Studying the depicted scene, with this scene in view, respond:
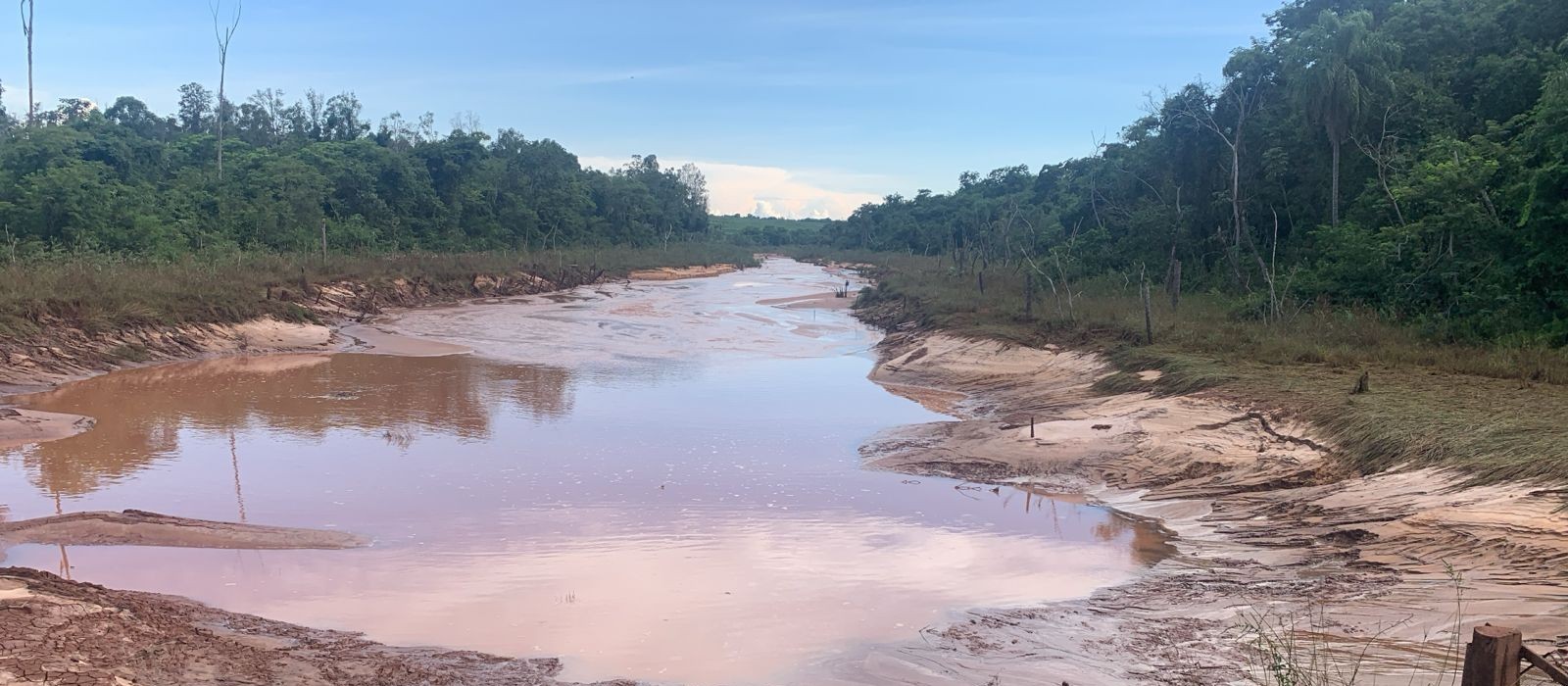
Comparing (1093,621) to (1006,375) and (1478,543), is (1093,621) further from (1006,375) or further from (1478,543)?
(1006,375)

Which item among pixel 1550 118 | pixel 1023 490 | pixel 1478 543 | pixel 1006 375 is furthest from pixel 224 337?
pixel 1550 118

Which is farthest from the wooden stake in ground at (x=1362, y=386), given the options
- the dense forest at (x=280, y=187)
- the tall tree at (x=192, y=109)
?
the tall tree at (x=192, y=109)

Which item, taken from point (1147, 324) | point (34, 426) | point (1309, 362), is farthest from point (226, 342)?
point (1309, 362)

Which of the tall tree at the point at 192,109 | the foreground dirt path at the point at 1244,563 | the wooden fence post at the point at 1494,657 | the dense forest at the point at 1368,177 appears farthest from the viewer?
the tall tree at the point at 192,109

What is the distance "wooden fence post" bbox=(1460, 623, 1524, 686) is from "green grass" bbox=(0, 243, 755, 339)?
23254mm

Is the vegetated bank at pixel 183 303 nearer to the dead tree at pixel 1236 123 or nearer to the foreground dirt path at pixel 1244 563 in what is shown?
the foreground dirt path at pixel 1244 563

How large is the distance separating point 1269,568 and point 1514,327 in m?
10.5

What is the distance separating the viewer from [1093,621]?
7676 millimetres

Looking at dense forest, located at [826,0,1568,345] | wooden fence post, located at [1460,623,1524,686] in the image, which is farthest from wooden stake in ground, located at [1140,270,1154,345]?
wooden fence post, located at [1460,623,1524,686]

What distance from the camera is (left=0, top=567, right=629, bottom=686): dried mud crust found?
5578 millimetres

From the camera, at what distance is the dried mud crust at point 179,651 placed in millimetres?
5578

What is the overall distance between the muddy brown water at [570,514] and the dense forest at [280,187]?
17538 mm

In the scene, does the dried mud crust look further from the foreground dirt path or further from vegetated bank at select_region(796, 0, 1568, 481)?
vegetated bank at select_region(796, 0, 1568, 481)

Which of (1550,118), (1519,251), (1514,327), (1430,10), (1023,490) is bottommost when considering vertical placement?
(1023,490)
